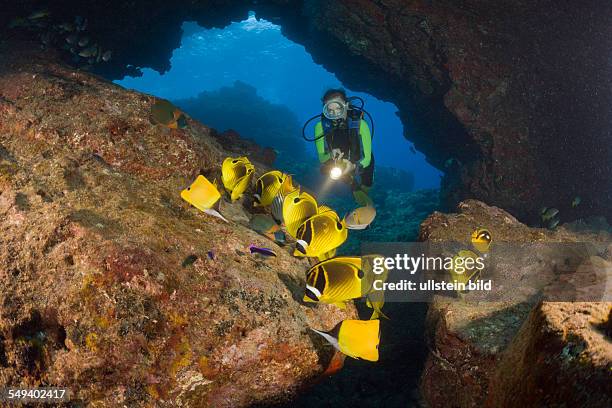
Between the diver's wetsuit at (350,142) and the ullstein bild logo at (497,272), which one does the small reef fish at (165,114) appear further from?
the ullstein bild logo at (497,272)

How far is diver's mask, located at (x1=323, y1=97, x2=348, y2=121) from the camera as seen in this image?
5.11 metres

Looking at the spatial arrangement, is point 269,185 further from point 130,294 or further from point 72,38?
point 72,38

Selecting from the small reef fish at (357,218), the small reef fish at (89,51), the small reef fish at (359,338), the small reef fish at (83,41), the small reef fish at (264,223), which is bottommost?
the small reef fish at (357,218)

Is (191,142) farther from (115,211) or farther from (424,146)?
(424,146)

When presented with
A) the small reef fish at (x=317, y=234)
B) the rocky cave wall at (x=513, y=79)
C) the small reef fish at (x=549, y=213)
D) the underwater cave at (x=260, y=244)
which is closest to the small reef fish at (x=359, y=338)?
the underwater cave at (x=260, y=244)

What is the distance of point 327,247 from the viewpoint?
2445mm

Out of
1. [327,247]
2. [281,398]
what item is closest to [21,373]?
Result: [281,398]

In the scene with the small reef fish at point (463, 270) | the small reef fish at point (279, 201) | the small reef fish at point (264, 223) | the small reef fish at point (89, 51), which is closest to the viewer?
the small reef fish at point (279, 201)

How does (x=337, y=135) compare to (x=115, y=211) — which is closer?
(x=115, y=211)

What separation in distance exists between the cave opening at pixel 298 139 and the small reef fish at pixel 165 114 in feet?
11.0

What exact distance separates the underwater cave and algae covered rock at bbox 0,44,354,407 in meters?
0.01

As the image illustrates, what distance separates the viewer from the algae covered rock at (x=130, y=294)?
2.25 metres

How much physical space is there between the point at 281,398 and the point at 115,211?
2132mm

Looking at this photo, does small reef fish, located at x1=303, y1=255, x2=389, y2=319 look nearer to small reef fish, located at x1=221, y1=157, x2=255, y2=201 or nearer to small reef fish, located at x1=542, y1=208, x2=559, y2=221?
small reef fish, located at x1=221, y1=157, x2=255, y2=201
